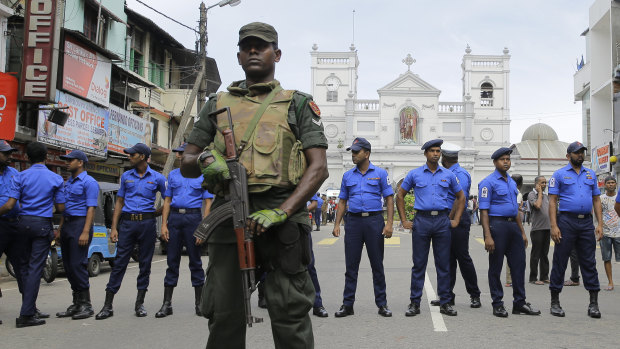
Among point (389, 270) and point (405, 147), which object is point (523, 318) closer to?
point (389, 270)

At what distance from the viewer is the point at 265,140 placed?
316cm

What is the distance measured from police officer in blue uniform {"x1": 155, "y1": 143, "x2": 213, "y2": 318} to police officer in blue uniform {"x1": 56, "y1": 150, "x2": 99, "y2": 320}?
851 mm

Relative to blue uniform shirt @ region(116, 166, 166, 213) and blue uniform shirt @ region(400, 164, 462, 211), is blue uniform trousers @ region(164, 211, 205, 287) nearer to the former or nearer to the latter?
blue uniform shirt @ region(116, 166, 166, 213)

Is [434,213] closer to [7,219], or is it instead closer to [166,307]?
[166,307]

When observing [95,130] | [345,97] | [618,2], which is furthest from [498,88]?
[95,130]

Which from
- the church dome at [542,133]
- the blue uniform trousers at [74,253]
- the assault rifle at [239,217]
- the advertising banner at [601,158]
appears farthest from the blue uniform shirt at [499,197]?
the church dome at [542,133]

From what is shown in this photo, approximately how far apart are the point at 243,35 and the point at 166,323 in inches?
164

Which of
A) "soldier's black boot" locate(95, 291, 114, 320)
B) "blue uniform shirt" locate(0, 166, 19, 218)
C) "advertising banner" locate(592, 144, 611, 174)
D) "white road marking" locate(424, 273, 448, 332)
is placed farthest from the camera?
"advertising banner" locate(592, 144, 611, 174)

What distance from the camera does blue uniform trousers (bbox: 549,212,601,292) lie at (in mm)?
6898

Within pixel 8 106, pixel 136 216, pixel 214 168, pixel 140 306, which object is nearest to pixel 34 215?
pixel 136 216

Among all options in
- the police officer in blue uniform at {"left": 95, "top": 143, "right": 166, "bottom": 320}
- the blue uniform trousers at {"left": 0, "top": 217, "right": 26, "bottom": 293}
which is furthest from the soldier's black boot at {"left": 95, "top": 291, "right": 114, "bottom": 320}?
the blue uniform trousers at {"left": 0, "top": 217, "right": 26, "bottom": 293}

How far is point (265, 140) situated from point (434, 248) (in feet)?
14.7

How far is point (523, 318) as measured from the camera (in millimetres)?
6801

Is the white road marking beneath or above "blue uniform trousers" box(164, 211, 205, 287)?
beneath
